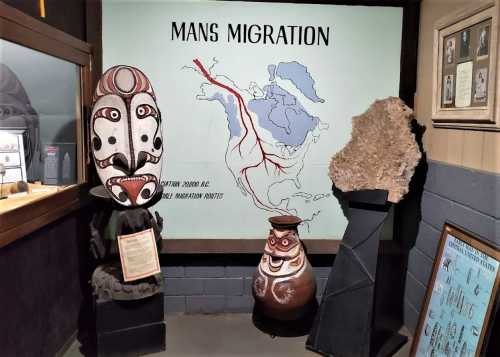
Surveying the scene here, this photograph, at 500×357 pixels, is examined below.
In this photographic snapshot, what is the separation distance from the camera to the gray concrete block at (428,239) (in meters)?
2.35

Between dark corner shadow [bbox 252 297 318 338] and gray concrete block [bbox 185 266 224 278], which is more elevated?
gray concrete block [bbox 185 266 224 278]

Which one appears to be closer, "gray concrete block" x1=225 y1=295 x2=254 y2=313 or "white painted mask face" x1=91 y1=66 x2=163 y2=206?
"white painted mask face" x1=91 y1=66 x2=163 y2=206

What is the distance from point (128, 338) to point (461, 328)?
1.51 metres

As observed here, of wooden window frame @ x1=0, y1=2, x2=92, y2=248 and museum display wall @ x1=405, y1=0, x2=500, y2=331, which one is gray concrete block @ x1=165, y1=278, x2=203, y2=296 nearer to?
wooden window frame @ x1=0, y1=2, x2=92, y2=248

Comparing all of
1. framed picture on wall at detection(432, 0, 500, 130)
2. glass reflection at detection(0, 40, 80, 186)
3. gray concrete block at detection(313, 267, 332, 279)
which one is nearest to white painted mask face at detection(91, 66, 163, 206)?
glass reflection at detection(0, 40, 80, 186)

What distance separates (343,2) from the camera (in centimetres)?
262

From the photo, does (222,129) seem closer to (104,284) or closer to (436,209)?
(104,284)

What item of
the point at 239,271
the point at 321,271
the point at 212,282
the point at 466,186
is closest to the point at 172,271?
the point at 212,282

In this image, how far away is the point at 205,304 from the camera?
112 inches

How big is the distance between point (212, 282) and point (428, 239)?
125cm

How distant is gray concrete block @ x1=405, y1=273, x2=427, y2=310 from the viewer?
2.46 m

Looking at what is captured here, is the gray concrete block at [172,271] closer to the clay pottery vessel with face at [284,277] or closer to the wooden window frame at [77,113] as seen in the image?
the clay pottery vessel with face at [284,277]

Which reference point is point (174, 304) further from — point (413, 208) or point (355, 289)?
point (413, 208)

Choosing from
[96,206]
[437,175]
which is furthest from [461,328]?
[96,206]
